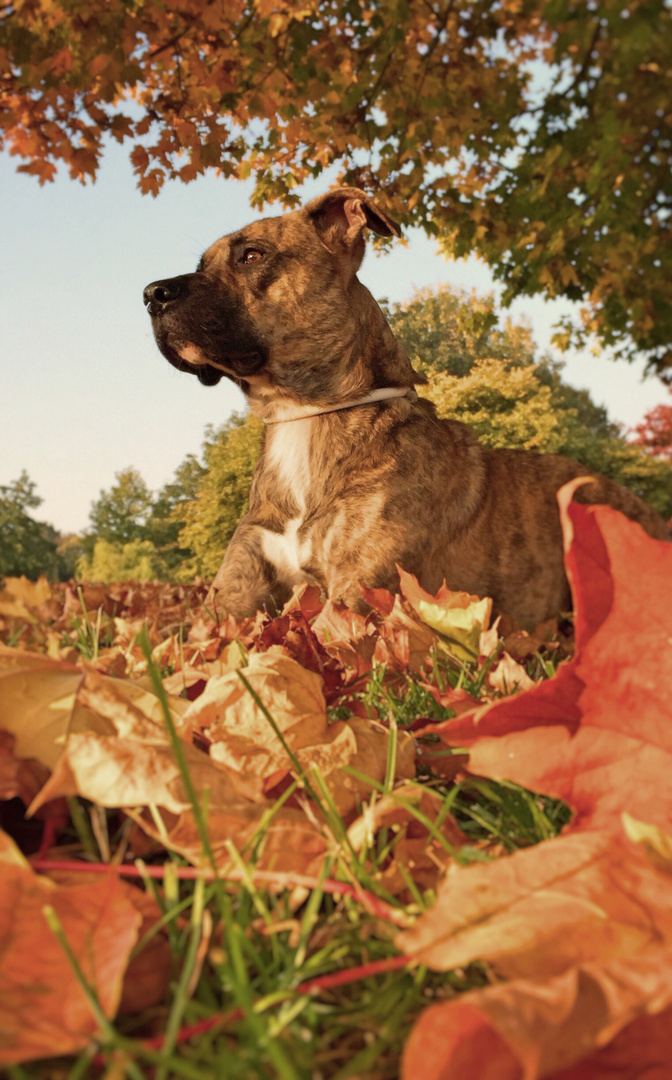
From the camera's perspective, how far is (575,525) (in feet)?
2.32

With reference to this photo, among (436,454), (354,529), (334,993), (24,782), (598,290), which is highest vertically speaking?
(598,290)

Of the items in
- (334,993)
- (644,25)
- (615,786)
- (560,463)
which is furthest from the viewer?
(560,463)

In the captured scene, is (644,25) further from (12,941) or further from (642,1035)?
(12,941)

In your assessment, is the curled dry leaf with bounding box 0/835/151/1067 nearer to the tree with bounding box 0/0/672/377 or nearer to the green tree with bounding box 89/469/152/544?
the tree with bounding box 0/0/672/377

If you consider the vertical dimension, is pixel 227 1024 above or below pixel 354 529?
below

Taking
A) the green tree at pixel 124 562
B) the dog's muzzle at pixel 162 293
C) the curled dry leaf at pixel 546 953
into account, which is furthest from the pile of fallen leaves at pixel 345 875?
the green tree at pixel 124 562

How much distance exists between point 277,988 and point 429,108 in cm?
272

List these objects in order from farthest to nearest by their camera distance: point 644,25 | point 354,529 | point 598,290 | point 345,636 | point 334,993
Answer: point 354,529
point 598,290
point 345,636
point 644,25
point 334,993

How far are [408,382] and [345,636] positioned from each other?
198cm

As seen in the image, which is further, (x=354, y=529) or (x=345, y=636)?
(x=354, y=529)

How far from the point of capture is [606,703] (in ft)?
2.57

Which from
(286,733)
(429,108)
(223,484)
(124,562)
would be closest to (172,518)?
(223,484)

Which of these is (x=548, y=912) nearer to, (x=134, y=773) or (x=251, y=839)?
(x=251, y=839)

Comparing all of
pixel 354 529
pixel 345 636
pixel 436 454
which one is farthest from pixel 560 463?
pixel 345 636
